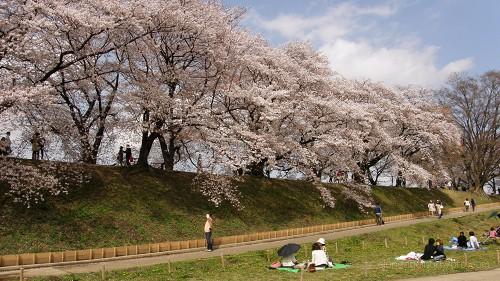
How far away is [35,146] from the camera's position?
78.4 feet

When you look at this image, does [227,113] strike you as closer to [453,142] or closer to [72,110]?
[72,110]

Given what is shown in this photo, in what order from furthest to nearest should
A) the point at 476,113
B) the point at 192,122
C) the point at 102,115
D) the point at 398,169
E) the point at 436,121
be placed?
the point at 476,113, the point at 436,121, the point at 398,169, the point at 102,115, the point at 192,122

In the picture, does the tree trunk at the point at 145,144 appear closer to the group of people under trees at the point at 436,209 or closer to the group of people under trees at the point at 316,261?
the group of people under trees at the point at 316,261

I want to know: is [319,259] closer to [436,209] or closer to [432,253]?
[432,253]

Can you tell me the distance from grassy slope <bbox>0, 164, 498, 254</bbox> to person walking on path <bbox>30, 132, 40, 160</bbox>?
2884 mm

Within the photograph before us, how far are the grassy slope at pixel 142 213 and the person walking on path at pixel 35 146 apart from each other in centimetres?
288

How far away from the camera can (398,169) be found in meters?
41.1

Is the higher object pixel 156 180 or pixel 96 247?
pixel 156 180

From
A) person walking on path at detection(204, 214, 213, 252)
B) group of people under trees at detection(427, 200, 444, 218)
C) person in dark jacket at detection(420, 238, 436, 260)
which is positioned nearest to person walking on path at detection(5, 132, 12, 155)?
person walking on path at detection(204, 214, 213, 252)

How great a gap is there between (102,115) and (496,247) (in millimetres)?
22732

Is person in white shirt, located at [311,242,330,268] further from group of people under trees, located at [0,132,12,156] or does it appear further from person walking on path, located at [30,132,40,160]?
group of people under trees, located at [0,132,12,156]

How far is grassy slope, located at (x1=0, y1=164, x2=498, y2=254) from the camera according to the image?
1943cm

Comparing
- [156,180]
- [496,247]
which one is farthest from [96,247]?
[496,247]

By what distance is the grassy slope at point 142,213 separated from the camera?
1943 centimetres
